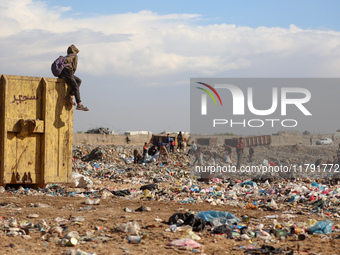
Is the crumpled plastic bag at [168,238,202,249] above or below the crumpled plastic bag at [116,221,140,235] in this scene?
below

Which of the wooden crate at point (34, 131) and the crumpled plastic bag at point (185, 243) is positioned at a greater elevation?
the wooden crate at point (34, 131)

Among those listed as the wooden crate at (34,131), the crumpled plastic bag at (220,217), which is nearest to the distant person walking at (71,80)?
the wooden crate at (34,131)

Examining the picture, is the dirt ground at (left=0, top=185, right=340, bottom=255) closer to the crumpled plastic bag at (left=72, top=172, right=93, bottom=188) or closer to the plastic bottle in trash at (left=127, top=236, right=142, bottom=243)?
the plastic bottle in trash at (left=127, top=236, right=142, bottom=243)

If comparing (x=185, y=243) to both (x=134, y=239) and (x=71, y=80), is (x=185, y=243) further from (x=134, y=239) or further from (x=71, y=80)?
(x=71, y=80)

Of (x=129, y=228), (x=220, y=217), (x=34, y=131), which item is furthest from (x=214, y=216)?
(x=34, y=131)

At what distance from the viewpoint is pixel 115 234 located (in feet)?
17.8

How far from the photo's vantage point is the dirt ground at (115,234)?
4.85 m

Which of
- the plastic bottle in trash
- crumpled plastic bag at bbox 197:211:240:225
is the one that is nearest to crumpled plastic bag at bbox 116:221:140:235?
the plastic bottle in trash

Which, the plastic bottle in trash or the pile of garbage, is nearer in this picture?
the plastic bottle in trash

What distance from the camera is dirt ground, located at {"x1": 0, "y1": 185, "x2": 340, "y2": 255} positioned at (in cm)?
485

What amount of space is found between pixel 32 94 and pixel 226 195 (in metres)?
4.17

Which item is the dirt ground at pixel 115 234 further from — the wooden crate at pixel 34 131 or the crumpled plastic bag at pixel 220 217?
the wooden crate at pixel 34 131

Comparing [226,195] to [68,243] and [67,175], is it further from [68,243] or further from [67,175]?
[68,243]

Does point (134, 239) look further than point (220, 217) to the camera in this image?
No
